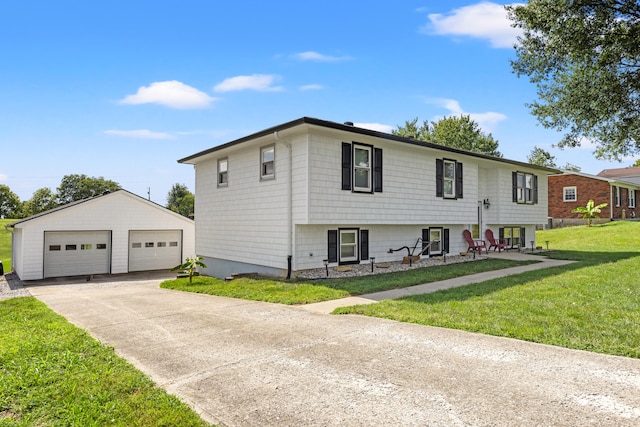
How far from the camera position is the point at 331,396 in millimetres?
3766

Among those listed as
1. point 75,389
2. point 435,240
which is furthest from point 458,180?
point 75,389

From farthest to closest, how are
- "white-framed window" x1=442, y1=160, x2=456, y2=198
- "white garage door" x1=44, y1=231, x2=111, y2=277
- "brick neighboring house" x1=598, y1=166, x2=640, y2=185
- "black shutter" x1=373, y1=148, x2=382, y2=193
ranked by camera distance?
"brick neighboring house" x1=598, y1=166, x2=640, y2=185, "white garage door" x1=44, y1=231, x2=111, y2=277, "white-framed window" x1=442, y1=160, x2=456, y2=198, "black shutter" x1=373, y1=148, x2=382, y2=193

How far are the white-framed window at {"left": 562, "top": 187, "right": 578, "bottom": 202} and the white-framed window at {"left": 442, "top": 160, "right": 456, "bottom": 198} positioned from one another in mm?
23584

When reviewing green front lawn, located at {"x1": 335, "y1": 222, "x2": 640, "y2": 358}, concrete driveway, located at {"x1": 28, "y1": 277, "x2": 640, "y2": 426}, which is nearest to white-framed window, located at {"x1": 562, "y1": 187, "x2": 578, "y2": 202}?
green front lawn, located at {"x1": 335, "y1": 222, "x2": 640, "y2": 358}

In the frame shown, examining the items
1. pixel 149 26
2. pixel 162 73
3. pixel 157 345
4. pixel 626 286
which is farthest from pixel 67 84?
pixel 626 286

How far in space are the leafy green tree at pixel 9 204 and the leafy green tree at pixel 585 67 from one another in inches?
2815

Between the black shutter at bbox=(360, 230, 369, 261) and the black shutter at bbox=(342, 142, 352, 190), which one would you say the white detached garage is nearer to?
the black shutter at bbox=(360, 230, 369, 261)

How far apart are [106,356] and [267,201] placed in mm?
8606

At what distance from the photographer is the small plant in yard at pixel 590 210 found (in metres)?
30.6

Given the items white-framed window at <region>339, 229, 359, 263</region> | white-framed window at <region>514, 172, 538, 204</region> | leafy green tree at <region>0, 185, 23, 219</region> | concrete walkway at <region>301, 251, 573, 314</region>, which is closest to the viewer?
concrete walkway at <region>301, 251, 573, 314</region>

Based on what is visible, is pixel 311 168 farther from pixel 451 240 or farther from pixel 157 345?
pixel 451 240

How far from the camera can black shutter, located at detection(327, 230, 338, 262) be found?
13242mm

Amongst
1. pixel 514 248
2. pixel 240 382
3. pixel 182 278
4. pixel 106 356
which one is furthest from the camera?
pixel 514 248

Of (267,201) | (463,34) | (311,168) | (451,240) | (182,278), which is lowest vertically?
(182,278)
